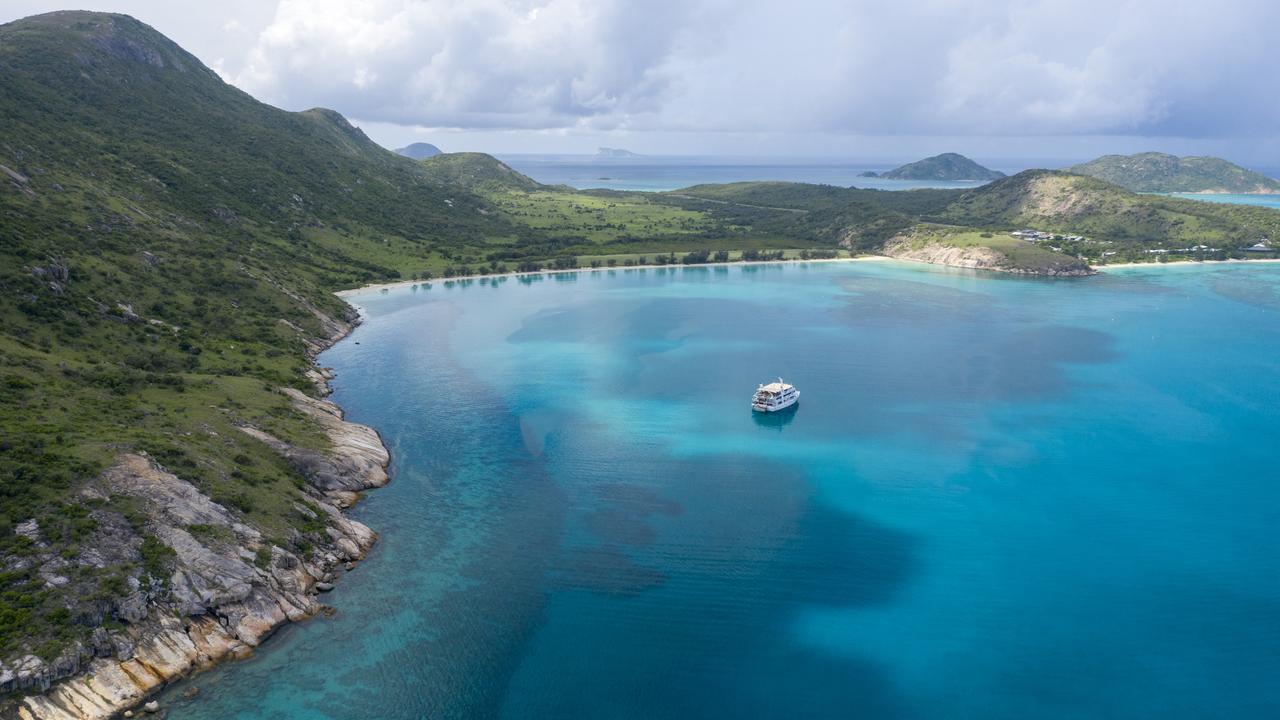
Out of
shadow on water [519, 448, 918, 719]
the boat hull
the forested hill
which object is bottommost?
shadow on water [519, 448, 918, 719]

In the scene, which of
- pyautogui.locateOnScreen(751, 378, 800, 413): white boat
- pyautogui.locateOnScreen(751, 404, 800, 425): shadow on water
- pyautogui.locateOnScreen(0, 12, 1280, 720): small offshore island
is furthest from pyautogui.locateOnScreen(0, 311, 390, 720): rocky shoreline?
pyautogui.locateOnScreen(751, 378, 800, 413): white boat

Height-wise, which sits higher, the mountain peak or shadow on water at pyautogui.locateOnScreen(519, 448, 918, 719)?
the mountain peak

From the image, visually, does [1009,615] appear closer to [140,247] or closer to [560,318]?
[560,318]

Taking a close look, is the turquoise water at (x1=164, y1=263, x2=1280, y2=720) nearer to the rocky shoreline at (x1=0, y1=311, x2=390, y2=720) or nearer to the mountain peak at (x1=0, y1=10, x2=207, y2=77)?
the rocky shoreline at (x1=0, y1=311, x2=390, y2=720)

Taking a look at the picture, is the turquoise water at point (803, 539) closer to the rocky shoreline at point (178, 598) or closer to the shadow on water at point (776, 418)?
the shadow on water at point (776, 418)

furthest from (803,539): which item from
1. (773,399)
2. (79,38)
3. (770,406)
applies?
(79,38)
